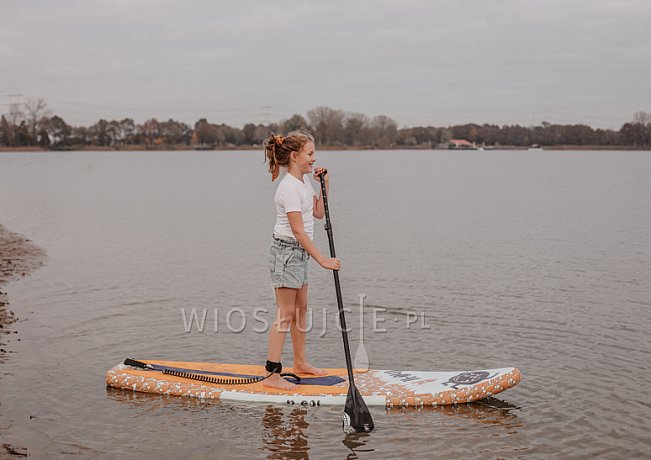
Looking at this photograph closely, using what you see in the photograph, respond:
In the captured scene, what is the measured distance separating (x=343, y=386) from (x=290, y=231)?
5.58ft

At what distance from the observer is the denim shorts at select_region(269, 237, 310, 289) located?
7398 millimetres

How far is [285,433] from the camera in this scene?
6945 mm

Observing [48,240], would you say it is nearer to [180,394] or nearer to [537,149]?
[180,394]

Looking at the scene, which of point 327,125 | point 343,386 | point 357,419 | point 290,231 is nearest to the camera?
point 357,419

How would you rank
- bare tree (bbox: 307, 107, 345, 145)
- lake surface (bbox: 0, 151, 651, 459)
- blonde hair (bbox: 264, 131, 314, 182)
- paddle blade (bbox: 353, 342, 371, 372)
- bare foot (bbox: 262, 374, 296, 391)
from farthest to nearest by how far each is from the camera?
bare tree (bbox: 307, 107, 345, 145) → paddle blade (bbox: 353, 342, 371, 372) → bare foot (bbox: 262, 374, 296, 391) → blonde hair (bbox: 264, 131, 314, 182) → lake surface (bbox: 0, 151, 651, 459)

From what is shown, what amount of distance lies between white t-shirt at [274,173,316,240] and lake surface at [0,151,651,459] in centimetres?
182

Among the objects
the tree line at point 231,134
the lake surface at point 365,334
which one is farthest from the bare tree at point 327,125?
the lake surface at point 365,334

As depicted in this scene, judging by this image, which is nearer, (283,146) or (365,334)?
(283,146)

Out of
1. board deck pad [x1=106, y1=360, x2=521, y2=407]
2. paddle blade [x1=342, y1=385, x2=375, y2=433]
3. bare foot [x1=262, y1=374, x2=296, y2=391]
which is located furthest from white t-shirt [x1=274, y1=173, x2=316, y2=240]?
paddle blade [x1=342, y1=385, x2=375, y2=433]

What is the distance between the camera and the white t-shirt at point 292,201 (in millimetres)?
7164

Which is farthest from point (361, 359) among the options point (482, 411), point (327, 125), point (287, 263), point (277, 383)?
point (327, 125)

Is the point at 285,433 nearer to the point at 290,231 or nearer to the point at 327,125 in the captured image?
the point at 290,231

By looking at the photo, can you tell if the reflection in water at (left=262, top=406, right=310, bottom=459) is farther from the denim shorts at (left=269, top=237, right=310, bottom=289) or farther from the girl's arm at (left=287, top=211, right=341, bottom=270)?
the girl's arm at (left=287, top=211, right=341, bottom=270)

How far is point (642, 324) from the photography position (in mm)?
11164
